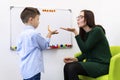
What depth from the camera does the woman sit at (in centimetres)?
224

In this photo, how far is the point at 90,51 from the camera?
2.35 metres

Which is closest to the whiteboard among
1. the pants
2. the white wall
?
the white wall

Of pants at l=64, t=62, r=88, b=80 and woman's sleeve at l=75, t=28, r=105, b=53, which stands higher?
woman's sleeve at l=75, t=28, r=105, b=53

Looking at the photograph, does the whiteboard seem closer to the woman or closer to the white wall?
the white wall

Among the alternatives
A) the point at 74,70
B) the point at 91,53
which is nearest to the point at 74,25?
the point at 91,53

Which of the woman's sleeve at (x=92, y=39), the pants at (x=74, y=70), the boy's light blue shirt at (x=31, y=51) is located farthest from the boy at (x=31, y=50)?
the woman's sleeve at (x=92, y=39)

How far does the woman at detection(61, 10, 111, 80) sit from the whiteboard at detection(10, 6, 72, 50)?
0.84 metres

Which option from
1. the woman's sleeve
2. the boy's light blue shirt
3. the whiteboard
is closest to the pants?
the woman's sleeve

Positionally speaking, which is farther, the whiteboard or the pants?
the whiteboard

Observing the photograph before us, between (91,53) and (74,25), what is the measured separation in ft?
3.61

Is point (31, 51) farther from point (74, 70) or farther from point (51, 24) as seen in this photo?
point (51, 24)

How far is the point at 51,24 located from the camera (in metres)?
3.19

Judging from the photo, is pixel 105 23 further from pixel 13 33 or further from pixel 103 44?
pixel 13 33

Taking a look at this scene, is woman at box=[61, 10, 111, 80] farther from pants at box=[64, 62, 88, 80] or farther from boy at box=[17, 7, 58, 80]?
boy at box=[17, 7, 58, 80]
